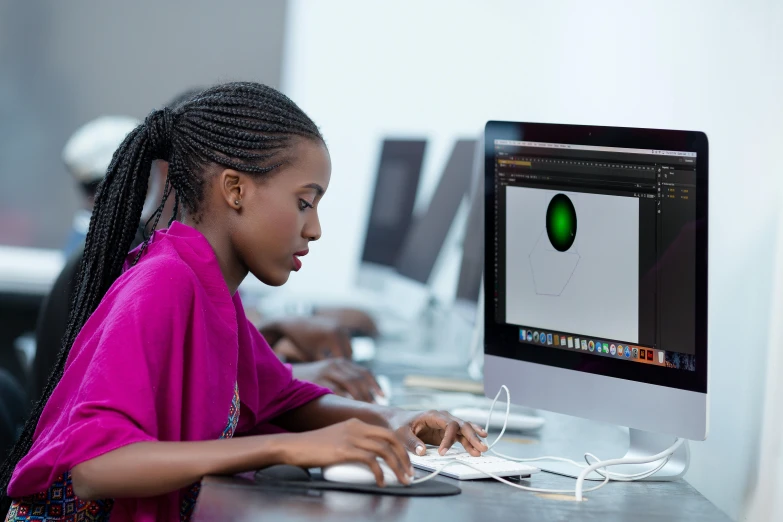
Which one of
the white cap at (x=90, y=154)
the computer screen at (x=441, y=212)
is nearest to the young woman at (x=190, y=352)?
the computer screen at (x=441, y=212)

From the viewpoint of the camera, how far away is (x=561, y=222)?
1316mm

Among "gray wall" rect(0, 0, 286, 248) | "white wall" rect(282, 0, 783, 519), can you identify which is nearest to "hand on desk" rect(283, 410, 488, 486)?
"white wall" rect(282, 0, 783, 519)

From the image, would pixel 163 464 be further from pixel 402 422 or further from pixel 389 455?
pixel 402 422

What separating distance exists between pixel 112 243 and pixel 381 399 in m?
0.62

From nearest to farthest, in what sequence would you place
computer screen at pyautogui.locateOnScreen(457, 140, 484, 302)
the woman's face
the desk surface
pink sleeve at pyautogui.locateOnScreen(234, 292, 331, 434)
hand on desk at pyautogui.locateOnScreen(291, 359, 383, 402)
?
1. the desk surface
2. the woman's face
3. pink sleeve at pyautogui.locateOnScreen(234, 292, 331, 434)
4. hand on desk at pyautogui.locateOnScreen(291, 359, 383, 402)
5. computer screen at pyautogui.locateOnScreen(457, 140, 484, 302)

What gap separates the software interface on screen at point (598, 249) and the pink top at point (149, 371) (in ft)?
1.43

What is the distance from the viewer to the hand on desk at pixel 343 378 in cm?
172

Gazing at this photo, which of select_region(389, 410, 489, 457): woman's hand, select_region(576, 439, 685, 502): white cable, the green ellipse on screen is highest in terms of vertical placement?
the green ellipse on screen

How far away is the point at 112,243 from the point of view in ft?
4.24

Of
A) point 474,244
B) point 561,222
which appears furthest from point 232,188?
point 474,244

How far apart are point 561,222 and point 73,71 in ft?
10.00

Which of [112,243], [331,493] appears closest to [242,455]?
[331,493]

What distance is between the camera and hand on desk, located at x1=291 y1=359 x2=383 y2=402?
172 centimetres

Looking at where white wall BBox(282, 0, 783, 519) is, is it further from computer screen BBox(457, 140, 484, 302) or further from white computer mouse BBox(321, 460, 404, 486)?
white computer mouse BBox(321, 460, 404, 486)
